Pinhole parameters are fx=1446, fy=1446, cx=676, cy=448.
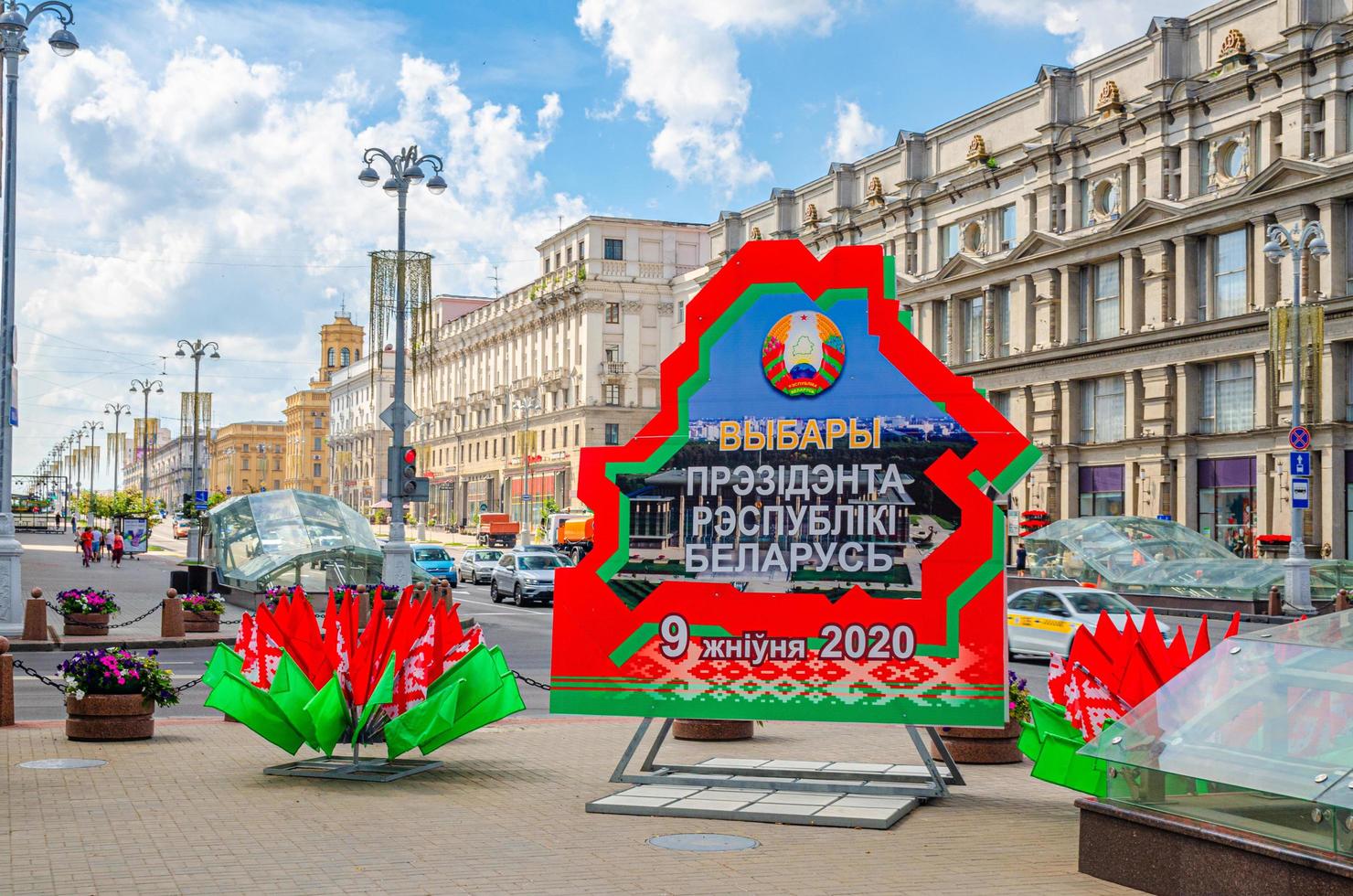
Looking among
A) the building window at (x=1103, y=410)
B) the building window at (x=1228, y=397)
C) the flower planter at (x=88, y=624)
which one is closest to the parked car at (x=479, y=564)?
the building window at (x=1103, y=410)

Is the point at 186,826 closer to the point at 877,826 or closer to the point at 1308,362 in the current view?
the point at 877,826

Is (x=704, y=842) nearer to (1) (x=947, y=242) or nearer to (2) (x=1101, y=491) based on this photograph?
(2) (x=1101, y=491)

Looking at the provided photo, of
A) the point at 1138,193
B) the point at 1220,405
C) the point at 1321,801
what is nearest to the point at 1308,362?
the point at 1220,405

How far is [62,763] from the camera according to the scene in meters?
11.9

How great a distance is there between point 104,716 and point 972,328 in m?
53.3

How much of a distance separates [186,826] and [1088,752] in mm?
5683

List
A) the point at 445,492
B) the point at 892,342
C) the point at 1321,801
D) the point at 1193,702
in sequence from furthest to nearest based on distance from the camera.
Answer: the point at 445,492 → the point at 892,342 → the point at 1193,702 → the point at 1321,801

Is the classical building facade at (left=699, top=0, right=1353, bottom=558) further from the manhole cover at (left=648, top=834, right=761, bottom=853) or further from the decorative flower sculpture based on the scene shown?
the manhole cover at (left=648, top=834, right=761, bottom=853)

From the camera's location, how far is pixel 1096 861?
8133mm

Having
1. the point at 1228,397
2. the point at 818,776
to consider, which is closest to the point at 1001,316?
the point at 1228,397

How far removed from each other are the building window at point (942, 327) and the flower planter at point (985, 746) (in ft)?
172

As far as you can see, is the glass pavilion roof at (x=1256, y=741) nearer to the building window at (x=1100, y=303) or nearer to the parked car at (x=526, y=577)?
the parked car at (x=526, y=577)

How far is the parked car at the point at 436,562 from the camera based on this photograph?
49.4 meters

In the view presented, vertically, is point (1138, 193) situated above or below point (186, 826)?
above
